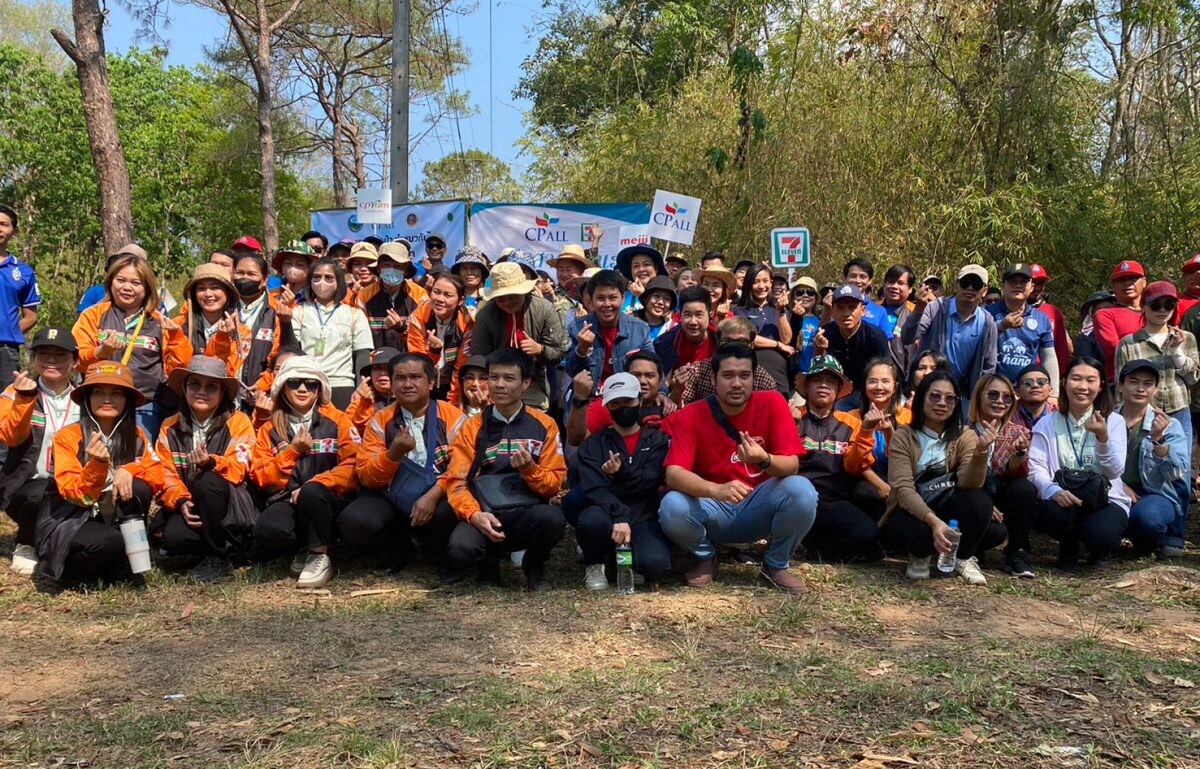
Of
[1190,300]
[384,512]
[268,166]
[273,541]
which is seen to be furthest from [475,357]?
[268,166]

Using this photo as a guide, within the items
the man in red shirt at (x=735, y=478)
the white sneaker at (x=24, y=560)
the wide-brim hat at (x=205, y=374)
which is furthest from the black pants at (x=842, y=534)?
the white sneaker at (x=24, y=560)

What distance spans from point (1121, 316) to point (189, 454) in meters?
6.14

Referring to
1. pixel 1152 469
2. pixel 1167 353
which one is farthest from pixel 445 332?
pixel 1167 353

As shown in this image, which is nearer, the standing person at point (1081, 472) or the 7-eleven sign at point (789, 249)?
the standing person at point (1081, 472)

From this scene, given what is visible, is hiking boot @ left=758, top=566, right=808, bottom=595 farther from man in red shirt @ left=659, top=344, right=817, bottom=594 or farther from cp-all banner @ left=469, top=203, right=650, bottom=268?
cp-all banner @ left=469, top=203, right=650, bottom=268

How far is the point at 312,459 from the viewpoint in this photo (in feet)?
18.5

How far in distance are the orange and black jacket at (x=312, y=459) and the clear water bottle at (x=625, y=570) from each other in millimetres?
1602

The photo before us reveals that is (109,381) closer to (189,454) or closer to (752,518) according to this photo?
(189,454)

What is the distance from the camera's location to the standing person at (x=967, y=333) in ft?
21.8

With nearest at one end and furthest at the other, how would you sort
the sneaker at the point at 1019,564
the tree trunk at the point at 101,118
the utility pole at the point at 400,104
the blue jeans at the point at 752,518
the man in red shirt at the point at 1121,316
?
the blue jeans at the point at 752,518 < the sneaker at the point at 1019,564 < the man in red shirt at the point at 1121,316 < the tree trunk at the point at 101,118 < the utility pole at the point at 400,104

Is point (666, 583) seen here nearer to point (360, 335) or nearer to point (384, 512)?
point (384, 512)

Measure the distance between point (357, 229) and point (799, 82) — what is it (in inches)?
232

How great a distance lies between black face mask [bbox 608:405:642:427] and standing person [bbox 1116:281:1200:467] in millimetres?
3093

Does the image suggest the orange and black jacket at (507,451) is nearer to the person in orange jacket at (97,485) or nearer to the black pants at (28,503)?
the person in orange jacket at (97,485)
